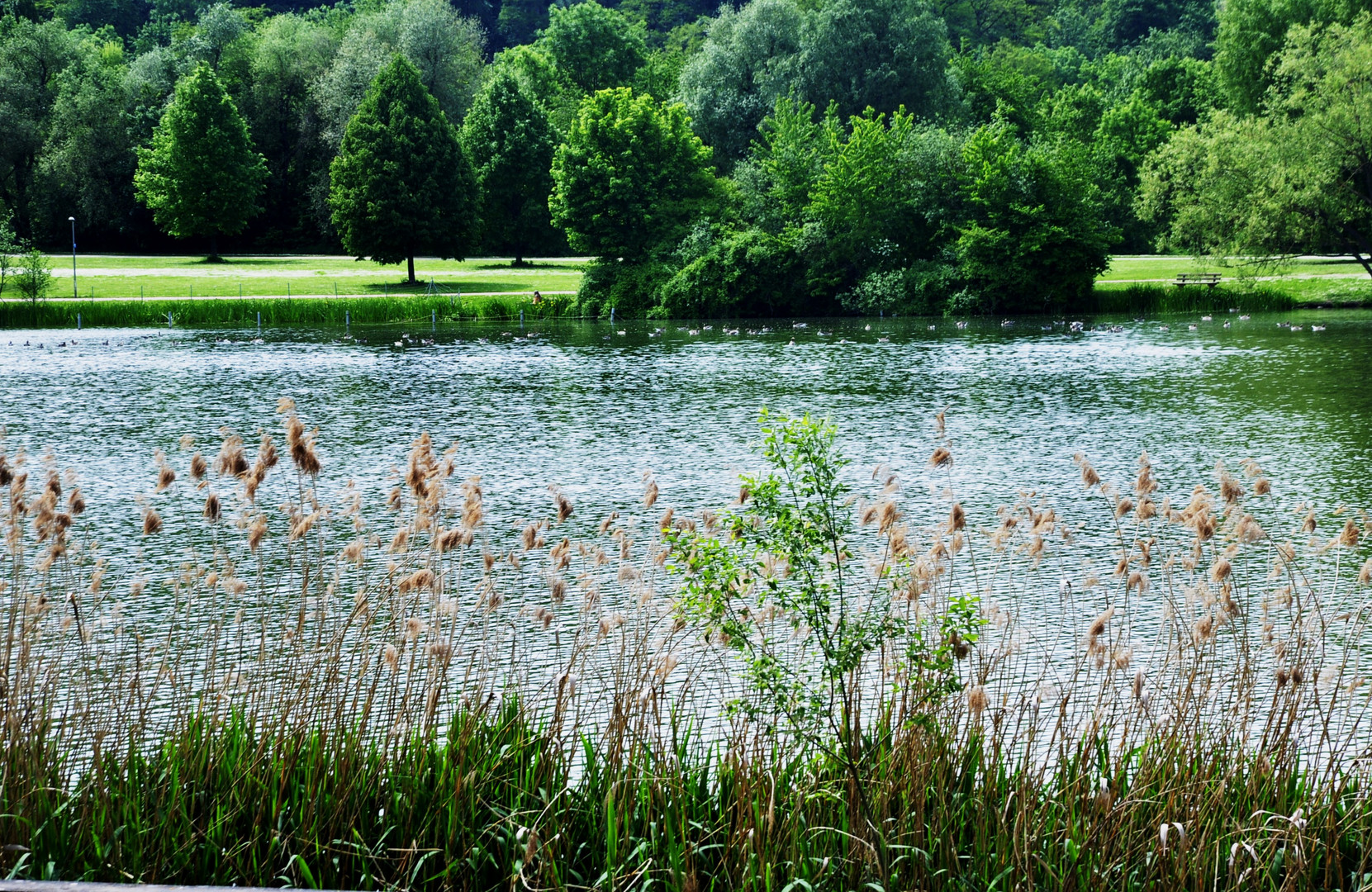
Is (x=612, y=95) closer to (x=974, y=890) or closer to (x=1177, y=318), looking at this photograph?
(x=1177, y=318)

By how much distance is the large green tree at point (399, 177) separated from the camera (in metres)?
69.0

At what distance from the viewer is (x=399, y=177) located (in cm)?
6919

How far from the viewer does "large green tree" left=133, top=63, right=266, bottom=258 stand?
7481cm

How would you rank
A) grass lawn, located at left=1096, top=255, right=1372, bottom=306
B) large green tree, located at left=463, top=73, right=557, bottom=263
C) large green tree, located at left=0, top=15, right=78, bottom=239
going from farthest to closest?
large green tree, located at left=463, top=73, right=557, bottom=263, large green tree, located at left=0, top=15, right=78, bottom=239, grass lawn, located at left=1096, top=255, right=1372, bottom=306

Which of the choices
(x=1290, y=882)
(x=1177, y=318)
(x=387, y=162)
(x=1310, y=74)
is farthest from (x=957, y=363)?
(x=387, y=162)

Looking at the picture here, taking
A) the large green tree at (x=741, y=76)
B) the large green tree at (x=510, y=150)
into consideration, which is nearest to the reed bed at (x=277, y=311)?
the large green tree at (x=741, y=76)

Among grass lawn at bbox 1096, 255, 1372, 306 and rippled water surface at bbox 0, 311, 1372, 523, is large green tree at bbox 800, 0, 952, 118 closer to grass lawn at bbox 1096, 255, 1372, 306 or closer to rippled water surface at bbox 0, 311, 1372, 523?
grass lawn at bbox 1096, 255, 1372, 306

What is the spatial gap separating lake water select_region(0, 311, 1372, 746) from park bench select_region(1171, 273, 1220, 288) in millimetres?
6674

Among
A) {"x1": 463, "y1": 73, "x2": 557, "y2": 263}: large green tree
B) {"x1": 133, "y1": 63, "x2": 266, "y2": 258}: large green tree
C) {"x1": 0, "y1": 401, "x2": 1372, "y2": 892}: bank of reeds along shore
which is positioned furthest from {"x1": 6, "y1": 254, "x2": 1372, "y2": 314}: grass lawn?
{"x1": 0, "y1": 401, "x2": 1372, "y2": 892}: bank of reeds along shore

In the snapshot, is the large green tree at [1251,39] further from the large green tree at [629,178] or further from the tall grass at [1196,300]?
the large green tree at [629,178]

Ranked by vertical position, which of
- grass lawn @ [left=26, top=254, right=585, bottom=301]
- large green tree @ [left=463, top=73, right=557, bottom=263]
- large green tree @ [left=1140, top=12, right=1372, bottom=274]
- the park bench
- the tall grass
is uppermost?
large green tree @ [left=463, top=73, right=557, bottom=263]

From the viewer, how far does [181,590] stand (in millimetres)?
→ 12789

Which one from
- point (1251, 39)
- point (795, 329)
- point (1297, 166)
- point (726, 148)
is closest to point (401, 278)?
point (726, 148)

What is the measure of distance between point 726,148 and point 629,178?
616 inches
